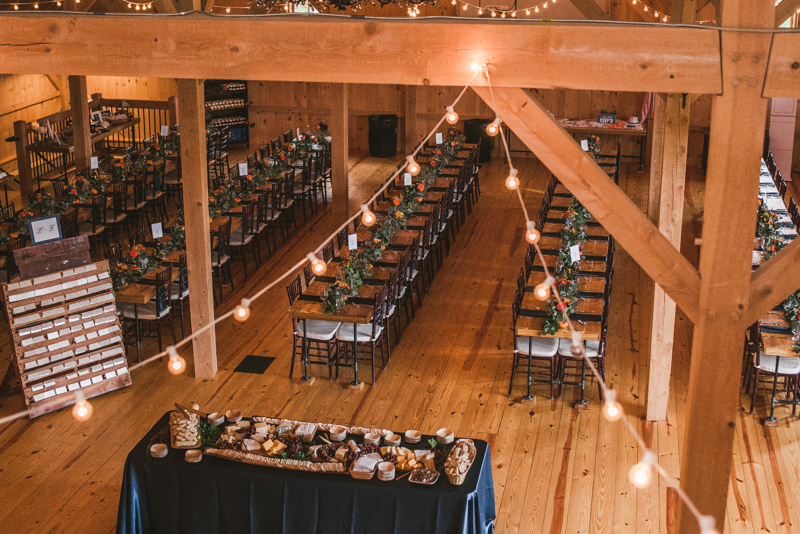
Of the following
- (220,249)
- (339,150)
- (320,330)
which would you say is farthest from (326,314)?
(339,150)

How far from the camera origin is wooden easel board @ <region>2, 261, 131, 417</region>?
8.03 meters

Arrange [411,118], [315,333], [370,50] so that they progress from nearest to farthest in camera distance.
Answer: [370,50]
[315,333]
[411,118]

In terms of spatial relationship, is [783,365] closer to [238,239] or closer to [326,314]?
[326,314]

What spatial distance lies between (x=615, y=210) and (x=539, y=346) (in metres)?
4.09

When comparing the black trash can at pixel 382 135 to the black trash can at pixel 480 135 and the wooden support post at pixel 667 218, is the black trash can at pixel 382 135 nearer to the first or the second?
the black trash can at pixel 480 135

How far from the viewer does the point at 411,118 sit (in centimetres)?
1803

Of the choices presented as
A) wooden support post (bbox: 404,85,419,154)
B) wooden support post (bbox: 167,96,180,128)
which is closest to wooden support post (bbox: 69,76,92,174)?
wooden support post (bbox: 167,96,180,128)

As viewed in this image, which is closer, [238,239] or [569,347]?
[569,347]

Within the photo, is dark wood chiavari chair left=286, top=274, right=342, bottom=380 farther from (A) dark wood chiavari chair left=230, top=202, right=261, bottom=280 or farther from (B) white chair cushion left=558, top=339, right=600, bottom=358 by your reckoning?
(A) dark wood chiavari chair left=230, top=202, right=261, bottom=280

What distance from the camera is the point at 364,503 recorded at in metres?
5.83

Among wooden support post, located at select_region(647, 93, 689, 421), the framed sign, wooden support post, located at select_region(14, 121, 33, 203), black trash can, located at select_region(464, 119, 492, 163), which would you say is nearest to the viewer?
wooden support post, located at select_region(647, 93, 689, 421)

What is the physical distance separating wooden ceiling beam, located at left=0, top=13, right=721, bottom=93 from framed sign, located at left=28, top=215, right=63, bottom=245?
2.96m

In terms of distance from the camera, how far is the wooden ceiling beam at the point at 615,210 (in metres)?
4.46

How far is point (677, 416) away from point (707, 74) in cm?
465
